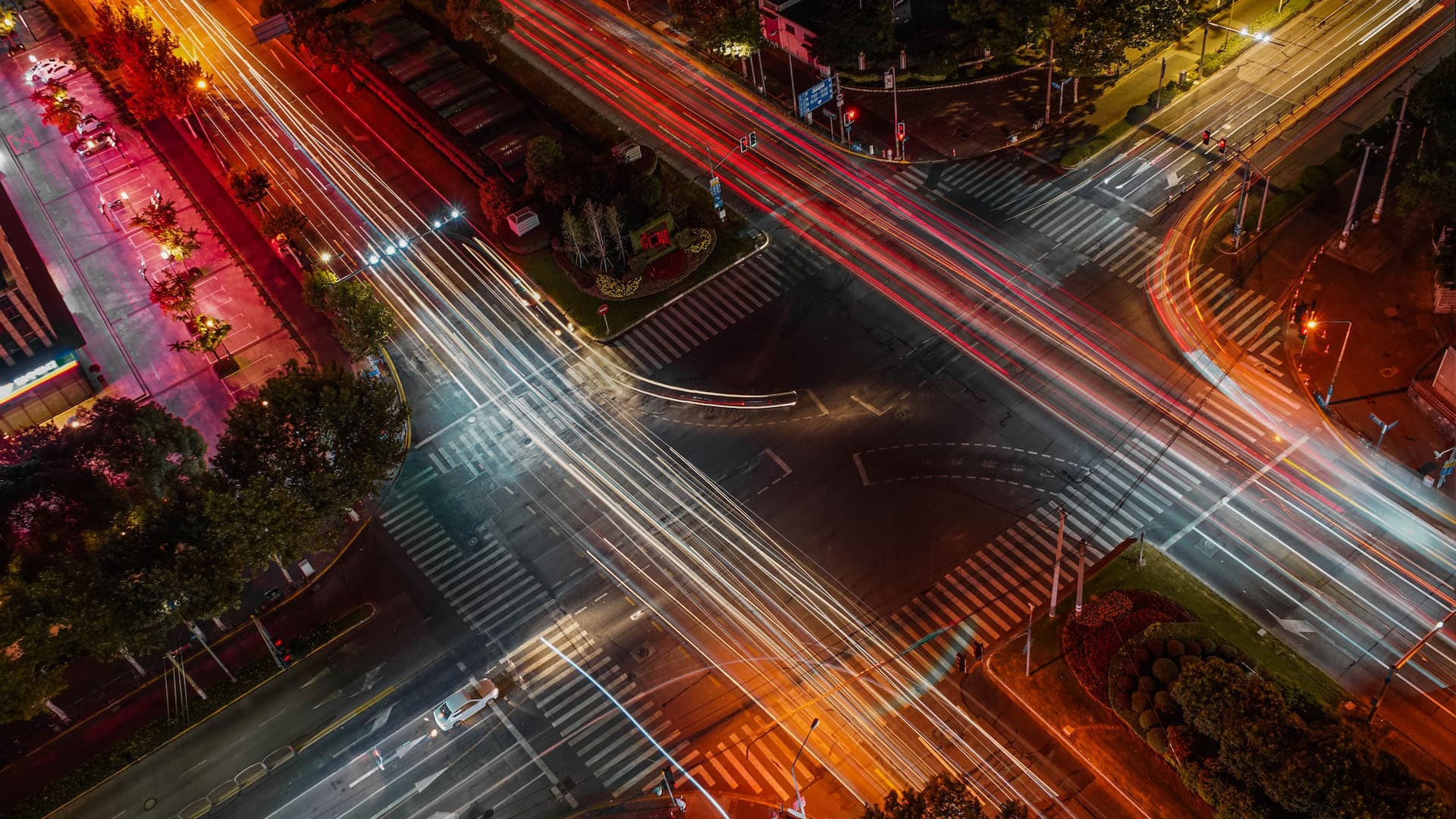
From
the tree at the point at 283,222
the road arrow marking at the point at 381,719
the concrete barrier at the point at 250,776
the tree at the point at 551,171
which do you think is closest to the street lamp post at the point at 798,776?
the road arrow marking at the point at 381,719

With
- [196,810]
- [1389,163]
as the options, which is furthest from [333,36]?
[1389,163]

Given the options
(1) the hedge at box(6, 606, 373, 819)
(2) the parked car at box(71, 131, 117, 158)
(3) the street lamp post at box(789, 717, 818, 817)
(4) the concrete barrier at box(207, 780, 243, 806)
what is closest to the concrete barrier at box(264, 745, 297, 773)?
(4) the concrete barrier at box(207, 780, 243, 806)

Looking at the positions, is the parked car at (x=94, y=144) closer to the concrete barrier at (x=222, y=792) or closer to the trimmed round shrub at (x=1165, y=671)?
the concrete barrier at (x=222, y=792)

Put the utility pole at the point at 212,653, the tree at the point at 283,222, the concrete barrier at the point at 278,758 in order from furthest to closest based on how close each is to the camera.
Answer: the tree at the point at 283,222, the utility pole at the point at 212,653, the concrete barrier at the point at 278,758

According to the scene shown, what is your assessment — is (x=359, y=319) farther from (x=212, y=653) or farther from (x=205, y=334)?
(x=212, y=653)

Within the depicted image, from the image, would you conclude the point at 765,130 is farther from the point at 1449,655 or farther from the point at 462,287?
the point at 1449,655

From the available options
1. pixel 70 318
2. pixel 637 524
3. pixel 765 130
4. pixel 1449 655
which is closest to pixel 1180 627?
pixel 1449 655
